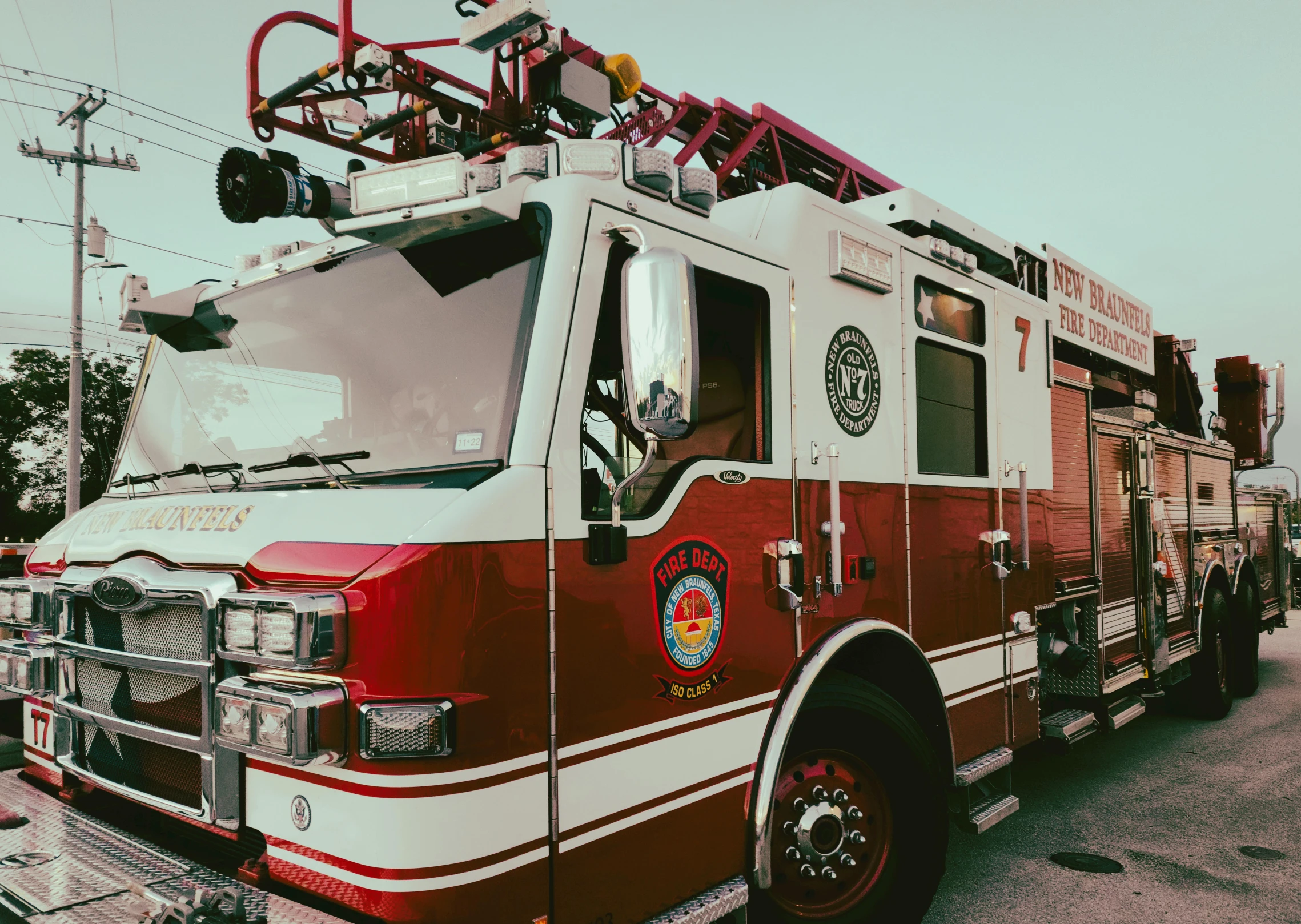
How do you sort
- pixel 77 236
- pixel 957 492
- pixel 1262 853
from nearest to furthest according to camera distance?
pixel 957 492
pixel 1262 853
pixel 77 236

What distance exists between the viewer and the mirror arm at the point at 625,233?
2143mm

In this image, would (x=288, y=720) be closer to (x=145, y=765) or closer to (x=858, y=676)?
(x=145, y=765)

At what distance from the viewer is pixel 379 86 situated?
129 inches

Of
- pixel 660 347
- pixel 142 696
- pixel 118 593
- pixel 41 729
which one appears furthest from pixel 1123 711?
pixel 41 729

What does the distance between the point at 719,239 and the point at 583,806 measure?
5.27 ft

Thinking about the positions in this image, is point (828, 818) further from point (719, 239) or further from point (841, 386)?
point (719, 239)

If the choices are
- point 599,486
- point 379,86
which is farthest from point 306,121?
point 599,486

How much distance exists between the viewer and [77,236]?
71.6 ft

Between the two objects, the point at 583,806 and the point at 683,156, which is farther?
the point at 683,156

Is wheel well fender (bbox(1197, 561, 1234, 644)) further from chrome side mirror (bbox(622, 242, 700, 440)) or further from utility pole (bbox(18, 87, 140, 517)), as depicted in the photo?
utility pole (bbox(18, 87, 140, 517))

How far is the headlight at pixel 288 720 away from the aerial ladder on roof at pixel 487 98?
6.62 ft

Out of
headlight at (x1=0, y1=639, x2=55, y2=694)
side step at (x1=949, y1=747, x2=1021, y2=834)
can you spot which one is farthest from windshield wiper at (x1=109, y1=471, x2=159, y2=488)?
side step at (x1=949, y1=747, x2=1021, y2=834)

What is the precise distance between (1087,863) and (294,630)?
12.6 feet

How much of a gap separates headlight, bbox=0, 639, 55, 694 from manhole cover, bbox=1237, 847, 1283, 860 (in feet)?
16.3
